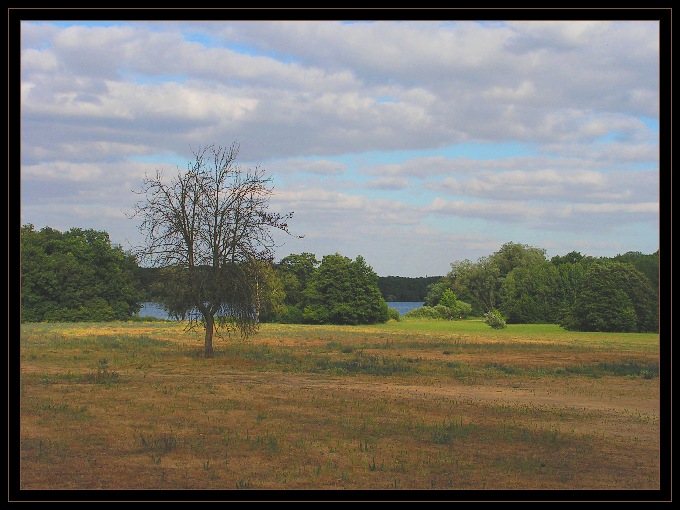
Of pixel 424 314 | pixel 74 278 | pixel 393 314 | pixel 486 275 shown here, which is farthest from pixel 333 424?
pixel 486 275

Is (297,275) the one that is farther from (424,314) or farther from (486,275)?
(486,275)

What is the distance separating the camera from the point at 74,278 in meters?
75.0

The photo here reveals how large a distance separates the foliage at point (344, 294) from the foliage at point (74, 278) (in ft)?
64.5

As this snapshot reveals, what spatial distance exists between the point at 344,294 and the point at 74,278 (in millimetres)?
29516

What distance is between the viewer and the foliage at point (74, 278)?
240 feet

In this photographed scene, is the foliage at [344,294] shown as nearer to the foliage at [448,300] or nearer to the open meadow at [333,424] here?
the foliage at [448,300]

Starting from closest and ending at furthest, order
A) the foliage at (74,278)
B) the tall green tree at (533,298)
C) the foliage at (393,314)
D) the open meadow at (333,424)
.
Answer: the open meadow at (333,424) < the foliage at (74,278) < the tall green tree at (533,298) < the foliage at (393,314)

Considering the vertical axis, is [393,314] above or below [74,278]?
below

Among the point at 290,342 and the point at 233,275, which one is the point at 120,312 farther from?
the point at 233,275

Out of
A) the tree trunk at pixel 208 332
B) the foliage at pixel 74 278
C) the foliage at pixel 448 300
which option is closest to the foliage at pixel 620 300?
the foliage at pixel 448 300
